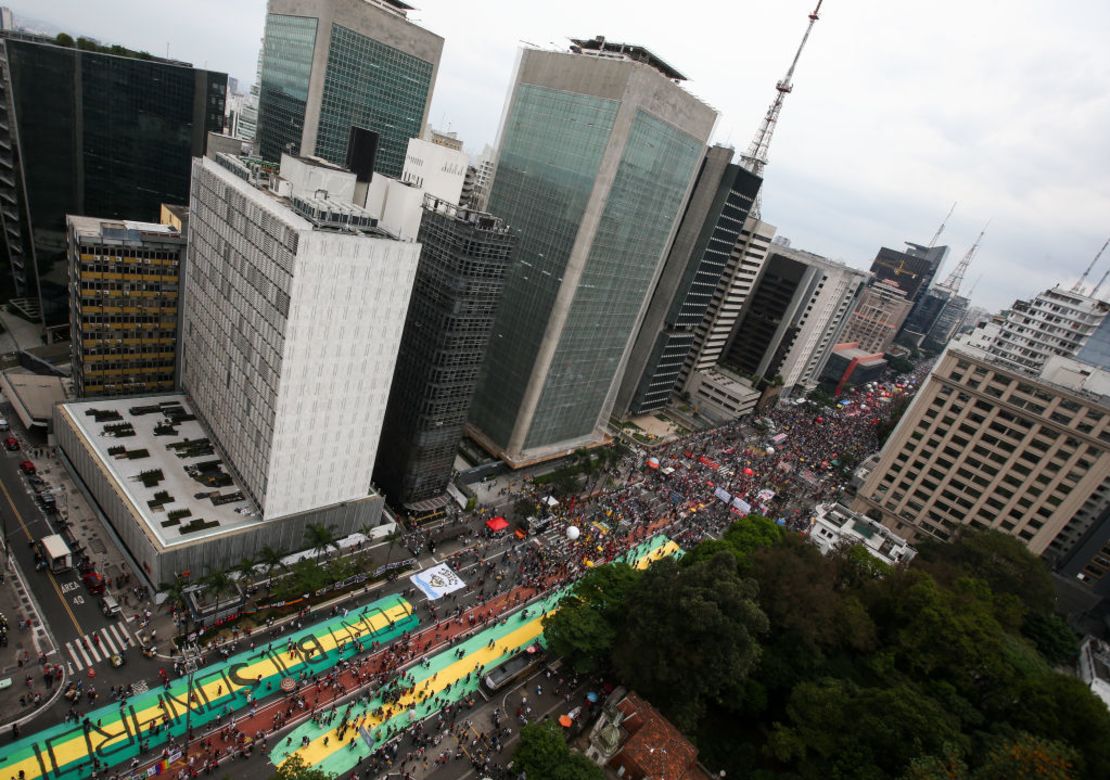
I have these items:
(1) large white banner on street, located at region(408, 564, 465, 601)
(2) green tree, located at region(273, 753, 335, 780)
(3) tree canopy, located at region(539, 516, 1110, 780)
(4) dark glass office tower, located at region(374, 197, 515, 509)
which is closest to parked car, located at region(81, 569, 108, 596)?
(1) large white banner on street, located at region(408, 564, 465, 601)

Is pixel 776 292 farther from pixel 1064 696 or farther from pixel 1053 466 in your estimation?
pixel 1064 696

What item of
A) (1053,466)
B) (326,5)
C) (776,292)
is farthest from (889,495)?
(326,5)

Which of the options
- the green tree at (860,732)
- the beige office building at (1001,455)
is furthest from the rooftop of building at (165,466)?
the beige office building at (1001,455)

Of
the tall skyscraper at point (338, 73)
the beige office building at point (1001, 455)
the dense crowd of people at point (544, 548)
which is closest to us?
the dense crowd of people at point (544, 548)

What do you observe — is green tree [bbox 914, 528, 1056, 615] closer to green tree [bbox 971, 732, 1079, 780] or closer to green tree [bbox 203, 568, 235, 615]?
green tree [bbox 971, 732, 1079, 780]

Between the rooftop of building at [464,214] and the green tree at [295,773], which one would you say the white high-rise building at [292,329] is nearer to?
the rooftop of building at [464,214]

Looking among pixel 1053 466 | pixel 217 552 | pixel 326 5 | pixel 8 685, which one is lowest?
pixel 8 685

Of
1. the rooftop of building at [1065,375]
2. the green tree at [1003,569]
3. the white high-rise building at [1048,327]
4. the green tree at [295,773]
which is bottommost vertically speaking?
the green tree at [295,773]
